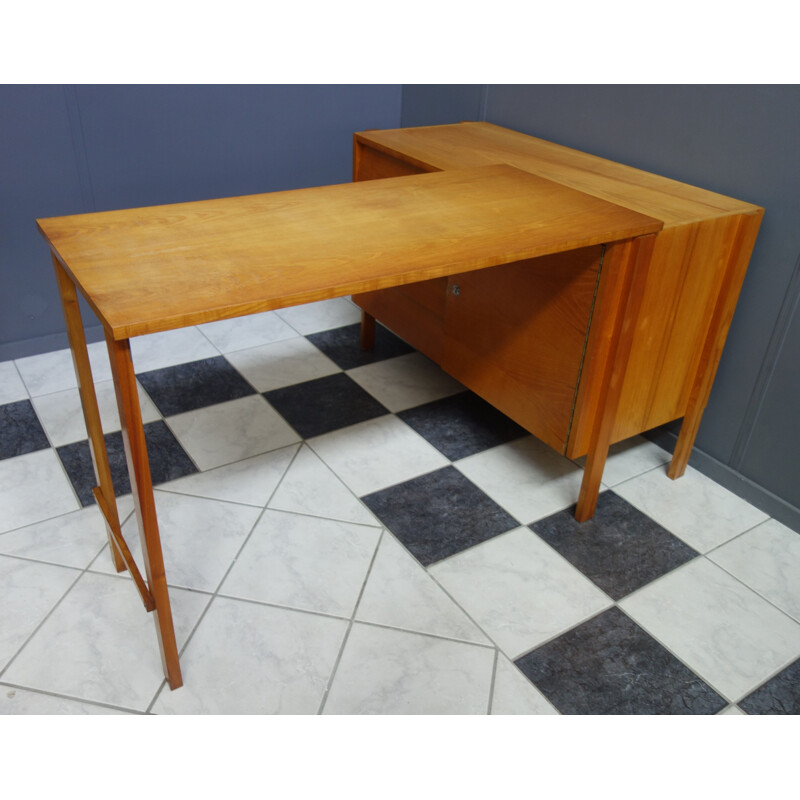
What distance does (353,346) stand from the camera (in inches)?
120

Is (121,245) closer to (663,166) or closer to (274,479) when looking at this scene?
(274,479)

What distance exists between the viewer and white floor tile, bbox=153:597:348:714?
5.33ft

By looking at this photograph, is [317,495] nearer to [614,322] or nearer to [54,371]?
[614,322]

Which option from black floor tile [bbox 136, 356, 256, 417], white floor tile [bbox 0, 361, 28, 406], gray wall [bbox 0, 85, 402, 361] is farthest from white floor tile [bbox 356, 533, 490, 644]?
gray wall [bbox 0, 85, 402, 361]

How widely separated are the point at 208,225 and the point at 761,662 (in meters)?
1.60

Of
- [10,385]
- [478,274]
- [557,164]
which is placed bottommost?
[10,385]

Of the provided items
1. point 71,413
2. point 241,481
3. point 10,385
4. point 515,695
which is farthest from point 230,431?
point 515,695

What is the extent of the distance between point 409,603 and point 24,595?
0.94 metres

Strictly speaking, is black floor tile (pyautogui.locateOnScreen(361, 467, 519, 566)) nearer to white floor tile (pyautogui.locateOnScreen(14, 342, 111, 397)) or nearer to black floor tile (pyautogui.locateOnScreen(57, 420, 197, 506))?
black floor tile (pyautogui.locateOnScreen(57, 420, 197, 506))

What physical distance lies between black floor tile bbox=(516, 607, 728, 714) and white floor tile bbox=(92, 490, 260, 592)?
0.81 m

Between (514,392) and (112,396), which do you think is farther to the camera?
(112,396)
